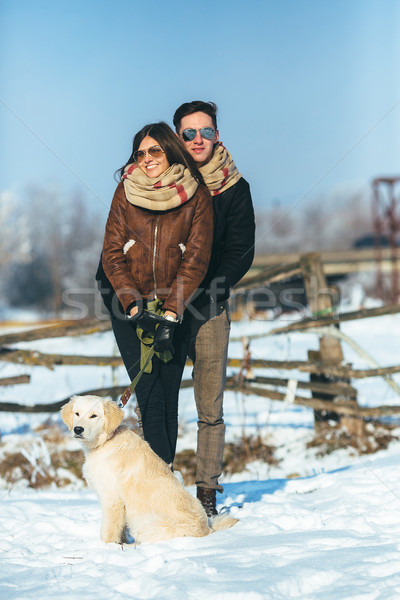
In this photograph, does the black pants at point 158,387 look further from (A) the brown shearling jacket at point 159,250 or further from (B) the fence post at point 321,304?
(B) the fence post at point 321,304

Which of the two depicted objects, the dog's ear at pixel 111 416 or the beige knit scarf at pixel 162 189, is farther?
the beige knit scarf at pixel 162 189

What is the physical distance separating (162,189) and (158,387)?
1031 millimetres

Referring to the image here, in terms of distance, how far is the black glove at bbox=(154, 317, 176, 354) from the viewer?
10.2 ft

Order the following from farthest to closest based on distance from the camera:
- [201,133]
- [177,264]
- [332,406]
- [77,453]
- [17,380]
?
[17,380] → [332,406] → [77,453] → [201,133] → [177,264]

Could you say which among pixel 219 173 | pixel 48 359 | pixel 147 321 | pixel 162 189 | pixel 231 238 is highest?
pixel 219 173

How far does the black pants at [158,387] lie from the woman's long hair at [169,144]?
83 centimetres

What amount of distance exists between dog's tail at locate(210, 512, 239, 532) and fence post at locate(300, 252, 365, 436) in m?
3.16

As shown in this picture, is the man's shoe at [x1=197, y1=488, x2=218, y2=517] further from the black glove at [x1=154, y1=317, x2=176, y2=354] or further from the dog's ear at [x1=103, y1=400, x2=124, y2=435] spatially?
the black glove at [x1=154, y1=317, x2=176, y2=354]

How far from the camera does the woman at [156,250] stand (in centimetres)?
314

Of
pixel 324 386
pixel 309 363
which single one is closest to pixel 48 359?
pixel 309 363

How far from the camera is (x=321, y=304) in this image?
6.42m

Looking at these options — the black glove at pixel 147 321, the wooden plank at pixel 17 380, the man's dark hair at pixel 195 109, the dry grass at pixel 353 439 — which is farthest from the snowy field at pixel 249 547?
the man's dark hair at pixel 195 109

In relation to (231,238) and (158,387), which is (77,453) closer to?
(158,387)

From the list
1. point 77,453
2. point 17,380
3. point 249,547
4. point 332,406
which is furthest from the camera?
point 17,380
